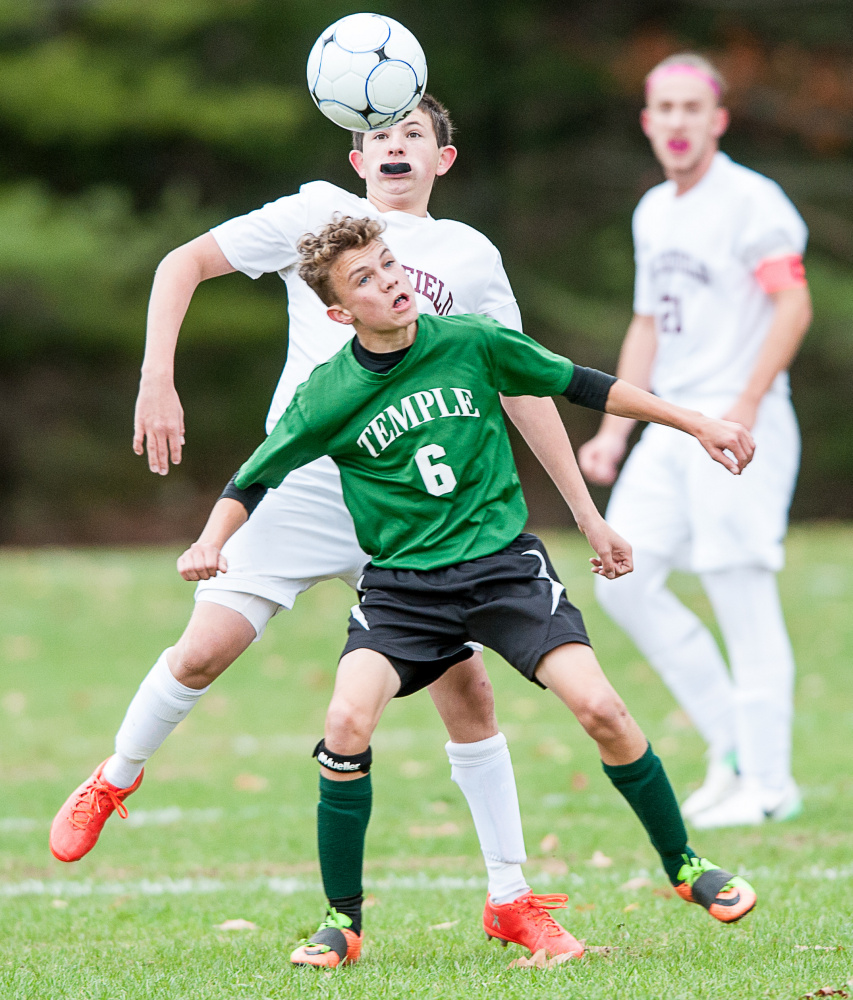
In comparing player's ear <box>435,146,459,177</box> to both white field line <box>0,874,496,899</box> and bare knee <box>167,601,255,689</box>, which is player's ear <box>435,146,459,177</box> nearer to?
bare knee <box>167,601,255,689</box>

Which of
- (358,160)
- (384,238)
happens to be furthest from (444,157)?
(384,238)

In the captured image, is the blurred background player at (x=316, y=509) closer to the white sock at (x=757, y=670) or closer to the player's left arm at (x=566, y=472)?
the player's left arm at (x=566, y=472)

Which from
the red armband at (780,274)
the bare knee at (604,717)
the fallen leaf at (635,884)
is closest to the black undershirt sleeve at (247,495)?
the bare knee at (604,717)

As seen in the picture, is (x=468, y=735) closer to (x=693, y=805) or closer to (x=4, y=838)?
(x=693, y=805)

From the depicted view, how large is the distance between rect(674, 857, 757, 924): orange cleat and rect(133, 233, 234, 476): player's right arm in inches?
65.9

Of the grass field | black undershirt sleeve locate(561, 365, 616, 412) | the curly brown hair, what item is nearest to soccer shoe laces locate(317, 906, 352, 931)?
the grass field

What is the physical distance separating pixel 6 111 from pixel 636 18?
10796 millimetres

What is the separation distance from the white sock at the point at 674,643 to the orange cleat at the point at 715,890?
223cm

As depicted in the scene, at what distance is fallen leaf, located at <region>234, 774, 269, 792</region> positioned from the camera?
7008 millimetres

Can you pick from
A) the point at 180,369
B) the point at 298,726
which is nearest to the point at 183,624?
the point at 298,726

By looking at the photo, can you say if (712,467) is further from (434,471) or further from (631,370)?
(434,471)

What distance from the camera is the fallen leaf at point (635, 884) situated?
4719 millimetres

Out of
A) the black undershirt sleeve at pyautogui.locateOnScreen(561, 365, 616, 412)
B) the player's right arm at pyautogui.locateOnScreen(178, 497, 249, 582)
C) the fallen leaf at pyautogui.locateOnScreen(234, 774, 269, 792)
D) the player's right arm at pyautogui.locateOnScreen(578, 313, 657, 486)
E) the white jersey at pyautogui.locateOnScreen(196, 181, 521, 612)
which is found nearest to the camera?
Result: the player's right arm at pyautogui.locateOnScreen(178, 497, 249, 582)

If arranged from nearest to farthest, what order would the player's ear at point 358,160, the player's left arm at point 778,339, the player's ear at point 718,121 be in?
the player's ear at point 358,160, the player's left arm at point 778,339, the player's ear at point 718,121
